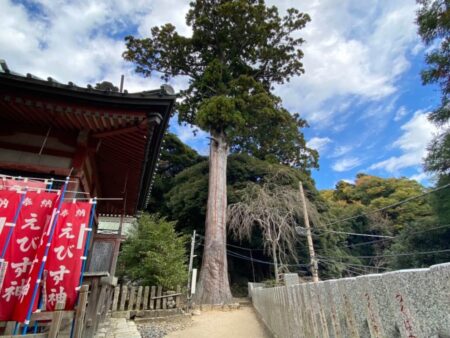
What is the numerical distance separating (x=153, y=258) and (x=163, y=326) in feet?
6.82

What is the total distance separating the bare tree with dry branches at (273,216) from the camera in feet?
38.0

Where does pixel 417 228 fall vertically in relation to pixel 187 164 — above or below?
below

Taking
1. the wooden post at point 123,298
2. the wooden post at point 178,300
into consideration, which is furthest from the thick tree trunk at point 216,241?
the wooden post at point 123,298

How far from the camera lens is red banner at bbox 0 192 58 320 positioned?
6.67 ft

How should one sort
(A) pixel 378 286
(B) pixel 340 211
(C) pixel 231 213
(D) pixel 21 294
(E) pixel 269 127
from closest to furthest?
(A) pixel 378 286, (D) pixel 21 294, (C) pixel 231 213, (E) pixel 269 127, (B) pixel 340 211

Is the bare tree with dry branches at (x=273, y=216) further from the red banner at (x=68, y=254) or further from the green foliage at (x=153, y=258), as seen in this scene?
the red banner at (x=68, y=254)

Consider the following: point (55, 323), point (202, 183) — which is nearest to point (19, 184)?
point (55, 323)

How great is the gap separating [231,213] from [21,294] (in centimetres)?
1034

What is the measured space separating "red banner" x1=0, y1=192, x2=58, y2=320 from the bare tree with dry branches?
983 centimetres

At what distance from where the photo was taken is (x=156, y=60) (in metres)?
12.8

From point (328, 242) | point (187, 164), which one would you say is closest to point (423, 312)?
point (328, 242)

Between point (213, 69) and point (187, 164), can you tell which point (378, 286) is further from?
point (187, 164)

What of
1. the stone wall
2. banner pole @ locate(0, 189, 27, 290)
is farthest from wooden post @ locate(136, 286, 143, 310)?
the stone wall

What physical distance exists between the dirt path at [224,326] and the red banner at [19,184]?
4.55 meters
